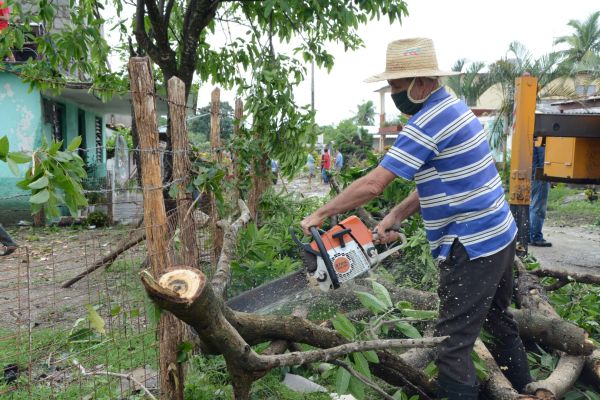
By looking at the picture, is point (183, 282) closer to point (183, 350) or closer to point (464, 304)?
point (183, 350)

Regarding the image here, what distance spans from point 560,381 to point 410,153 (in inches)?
63.0

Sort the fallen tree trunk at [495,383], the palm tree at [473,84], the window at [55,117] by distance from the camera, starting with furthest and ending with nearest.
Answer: the palm tree at [473,84], the window at [55,117], the fallen tree trunk at [495,383]

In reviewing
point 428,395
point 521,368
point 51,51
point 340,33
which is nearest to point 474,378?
point 428,395

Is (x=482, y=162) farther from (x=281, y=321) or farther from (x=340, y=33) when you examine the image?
(x=340, y=33)

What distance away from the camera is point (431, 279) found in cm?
464

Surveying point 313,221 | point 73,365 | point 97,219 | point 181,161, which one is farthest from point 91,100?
point 313,221

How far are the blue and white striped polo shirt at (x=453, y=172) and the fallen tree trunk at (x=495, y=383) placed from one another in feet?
2.31

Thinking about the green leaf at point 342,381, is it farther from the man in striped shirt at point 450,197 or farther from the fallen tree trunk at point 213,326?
the man in striped shirt at point 450,197

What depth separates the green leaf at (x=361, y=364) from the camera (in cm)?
252

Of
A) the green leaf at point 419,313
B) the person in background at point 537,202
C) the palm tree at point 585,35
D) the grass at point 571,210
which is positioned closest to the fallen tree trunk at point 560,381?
the green leaf at point 419,313

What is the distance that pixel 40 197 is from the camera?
1.65m

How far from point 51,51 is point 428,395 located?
5.52m

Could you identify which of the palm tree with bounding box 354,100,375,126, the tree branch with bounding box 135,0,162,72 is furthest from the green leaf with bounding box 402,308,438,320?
the palm tree with bounding box 354,100,375,126

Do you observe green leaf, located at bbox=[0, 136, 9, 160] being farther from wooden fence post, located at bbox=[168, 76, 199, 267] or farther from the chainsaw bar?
the chainsaw bar
